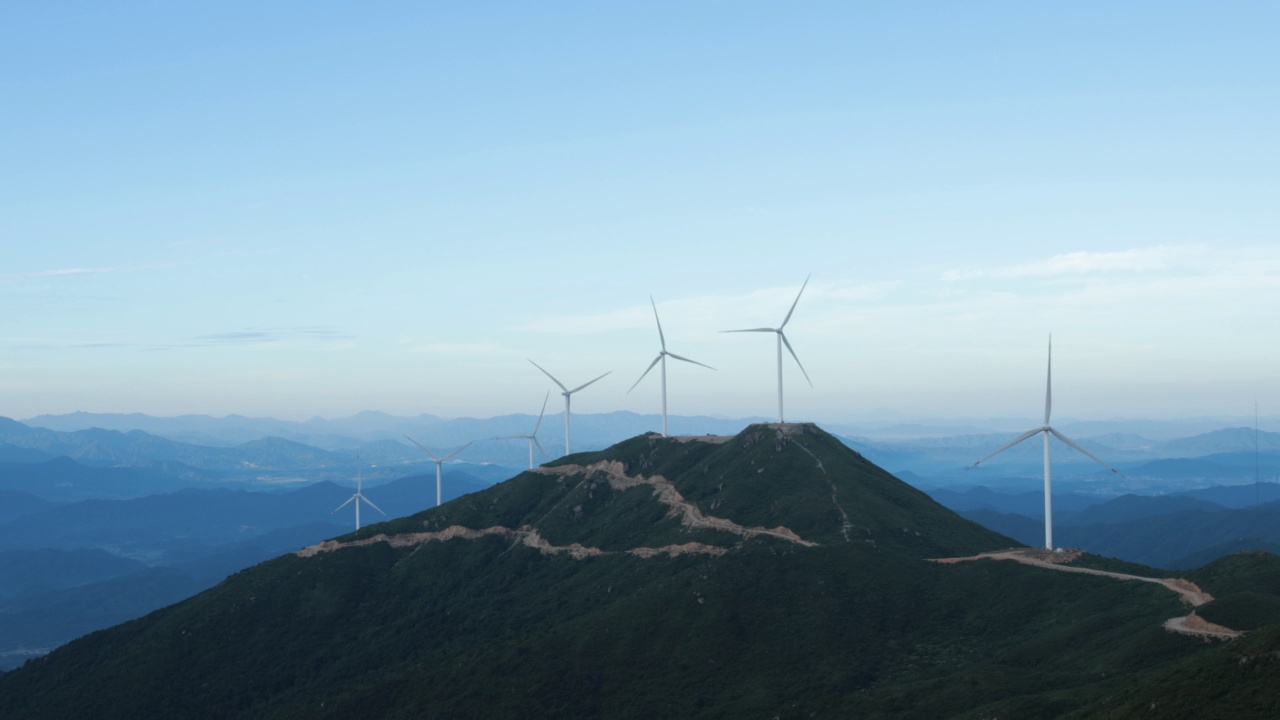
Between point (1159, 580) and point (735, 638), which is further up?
point (1159, 580)

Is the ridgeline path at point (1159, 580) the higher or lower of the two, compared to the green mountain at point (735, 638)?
higher

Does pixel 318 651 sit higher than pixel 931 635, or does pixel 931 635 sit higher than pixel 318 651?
pixel 931 635

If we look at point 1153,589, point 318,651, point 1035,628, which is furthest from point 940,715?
point 318,651

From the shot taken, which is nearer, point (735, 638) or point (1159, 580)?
point (1159, 580)

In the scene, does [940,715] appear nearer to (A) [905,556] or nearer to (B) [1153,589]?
(B) [1153,589]

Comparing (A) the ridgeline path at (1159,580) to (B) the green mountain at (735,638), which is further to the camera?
(B) the green mountain at (735,638)
